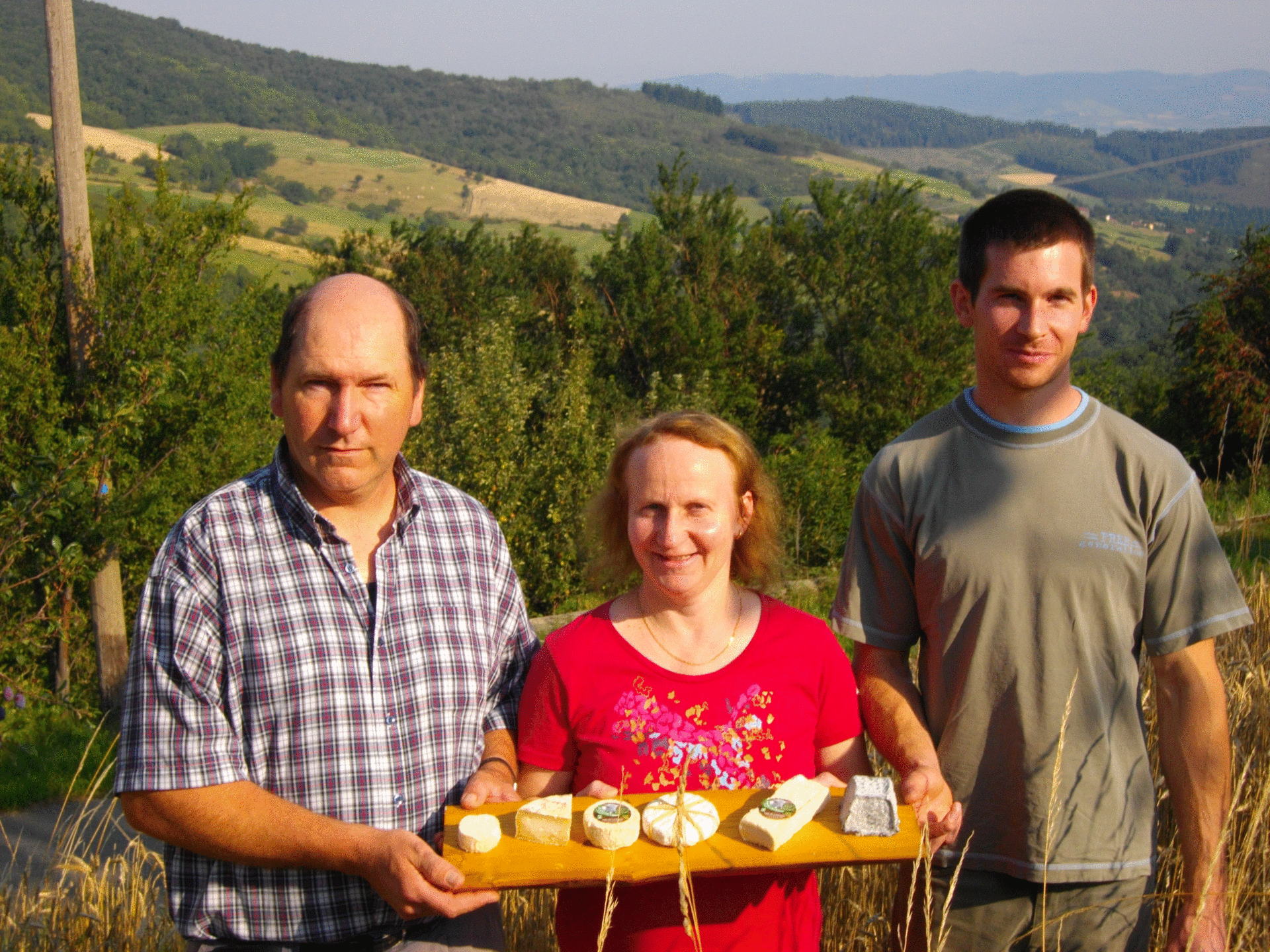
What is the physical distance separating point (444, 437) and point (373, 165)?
304 feet

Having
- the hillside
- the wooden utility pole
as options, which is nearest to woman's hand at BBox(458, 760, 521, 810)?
the wooden utility pole

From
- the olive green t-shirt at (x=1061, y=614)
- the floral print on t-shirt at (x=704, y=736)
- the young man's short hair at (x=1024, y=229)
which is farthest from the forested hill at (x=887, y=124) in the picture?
the floral print on t-shirt at (x=704, y=736)

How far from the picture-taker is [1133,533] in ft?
6.70

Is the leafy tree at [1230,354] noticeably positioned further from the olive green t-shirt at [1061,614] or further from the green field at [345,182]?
the green field at [345,182]

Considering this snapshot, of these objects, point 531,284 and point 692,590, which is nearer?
point 692,590

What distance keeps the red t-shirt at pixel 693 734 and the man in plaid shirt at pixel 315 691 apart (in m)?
0.17

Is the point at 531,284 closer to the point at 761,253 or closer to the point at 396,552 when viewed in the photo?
the point at 761,253

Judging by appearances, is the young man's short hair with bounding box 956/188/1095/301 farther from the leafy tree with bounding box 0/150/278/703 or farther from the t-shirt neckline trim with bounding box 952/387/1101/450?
the leafy tree with bounding box 0/150/278/703

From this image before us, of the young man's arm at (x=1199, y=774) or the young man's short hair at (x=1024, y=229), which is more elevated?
the young man's short hair at (x=1024, y=229)

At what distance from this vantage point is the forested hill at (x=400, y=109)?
9794 centimetres

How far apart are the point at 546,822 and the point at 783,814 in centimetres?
42

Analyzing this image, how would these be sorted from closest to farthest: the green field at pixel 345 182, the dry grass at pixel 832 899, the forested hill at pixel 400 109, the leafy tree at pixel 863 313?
the dry grass at pixel 832 899, the leafy tree at pixel 863 313, the green field at pixel 345 182, the forested hill at pixel 400 109

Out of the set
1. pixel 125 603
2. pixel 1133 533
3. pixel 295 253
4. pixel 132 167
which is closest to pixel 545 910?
pixel 1133 533

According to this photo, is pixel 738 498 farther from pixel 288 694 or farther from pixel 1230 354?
pixel 1230 354
